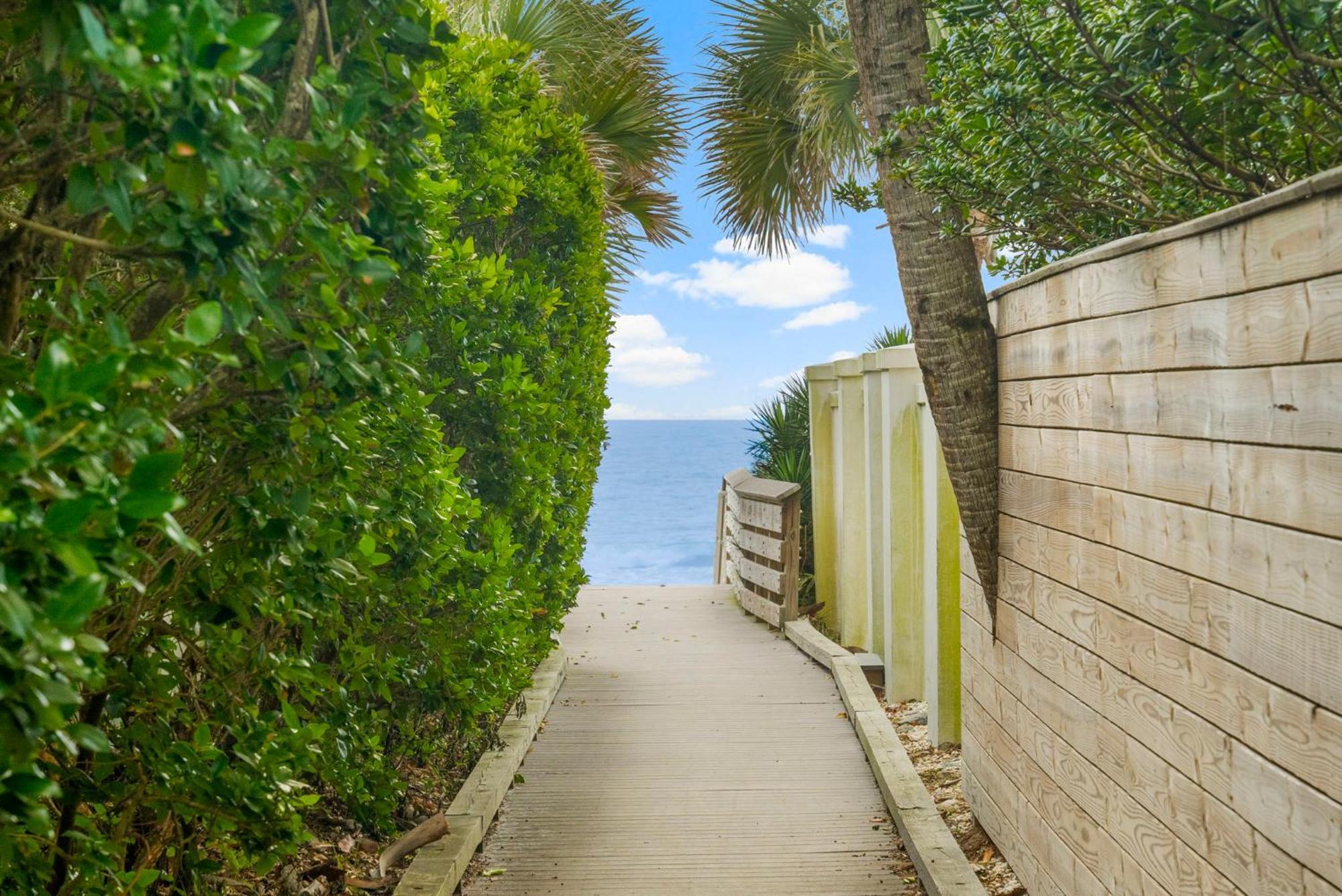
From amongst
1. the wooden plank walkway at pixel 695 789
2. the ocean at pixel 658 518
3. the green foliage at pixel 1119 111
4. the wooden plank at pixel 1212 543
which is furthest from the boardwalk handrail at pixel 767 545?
the ocean at pixel 658 518

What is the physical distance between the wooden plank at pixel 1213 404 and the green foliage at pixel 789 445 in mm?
7490

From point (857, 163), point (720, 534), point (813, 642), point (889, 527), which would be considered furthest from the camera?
point (720, 534)

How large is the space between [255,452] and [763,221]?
9840 millimetres

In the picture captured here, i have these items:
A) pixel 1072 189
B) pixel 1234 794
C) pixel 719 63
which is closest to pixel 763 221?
pixel 719 63

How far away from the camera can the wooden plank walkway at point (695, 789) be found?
175 inches

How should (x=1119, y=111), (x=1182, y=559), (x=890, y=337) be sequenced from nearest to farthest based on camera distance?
(x=1182, y=559) < (x=1119, y=111) < (x=890, y=337)

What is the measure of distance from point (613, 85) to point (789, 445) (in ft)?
13.7

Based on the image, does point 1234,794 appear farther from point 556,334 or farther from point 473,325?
point 556,334

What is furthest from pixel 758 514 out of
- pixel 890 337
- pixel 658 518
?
pixel 658 518

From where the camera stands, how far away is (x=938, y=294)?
4.22m

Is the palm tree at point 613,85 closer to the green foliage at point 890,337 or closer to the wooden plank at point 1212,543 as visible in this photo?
the green foliage at point 890,337

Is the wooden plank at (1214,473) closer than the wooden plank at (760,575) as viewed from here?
Yes

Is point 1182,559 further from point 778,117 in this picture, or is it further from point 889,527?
point 778,117

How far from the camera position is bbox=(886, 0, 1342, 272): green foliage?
2.49 metres
